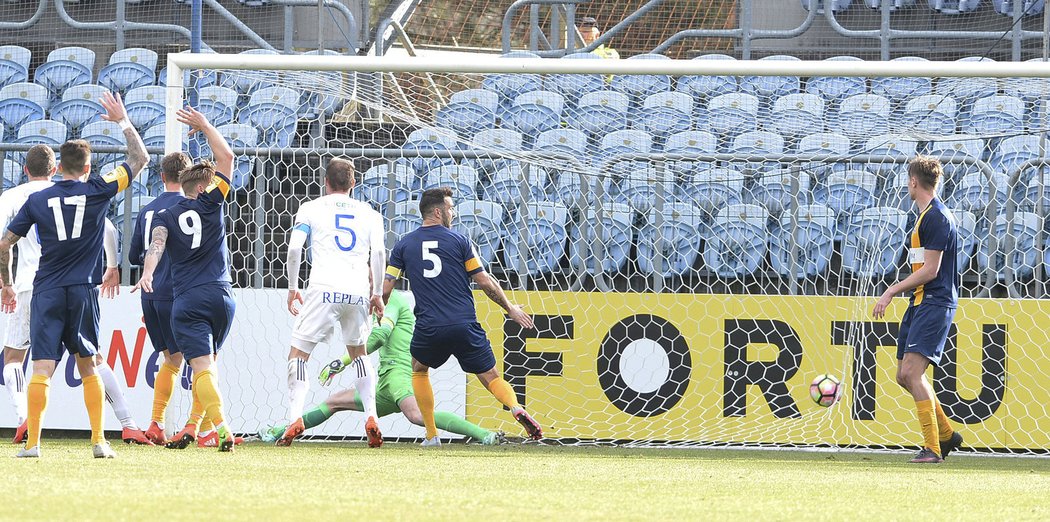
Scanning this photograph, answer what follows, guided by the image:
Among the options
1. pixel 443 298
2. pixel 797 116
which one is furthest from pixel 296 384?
pixel 797 116

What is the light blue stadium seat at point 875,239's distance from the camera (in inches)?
344

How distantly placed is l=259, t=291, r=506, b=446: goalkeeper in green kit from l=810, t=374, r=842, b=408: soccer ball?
2.12 m

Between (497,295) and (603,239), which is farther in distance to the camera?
(603,239)

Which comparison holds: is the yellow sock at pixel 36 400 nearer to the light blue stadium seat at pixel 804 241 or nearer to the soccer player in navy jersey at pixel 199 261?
the soccer player in navy jersey at pixel 199 261

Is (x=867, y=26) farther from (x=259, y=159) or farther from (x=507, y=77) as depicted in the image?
(x=259, y=159)

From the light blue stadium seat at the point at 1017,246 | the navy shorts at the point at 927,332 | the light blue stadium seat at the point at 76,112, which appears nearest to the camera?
the navy shorts at the point at 927,332

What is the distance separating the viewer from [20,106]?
11.5 meters

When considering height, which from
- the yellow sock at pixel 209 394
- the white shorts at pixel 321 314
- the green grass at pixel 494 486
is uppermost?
the white shorts at pixel 321 314

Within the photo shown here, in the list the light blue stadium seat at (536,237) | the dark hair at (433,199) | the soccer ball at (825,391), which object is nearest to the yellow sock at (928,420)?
the soccer ball at (825,391)

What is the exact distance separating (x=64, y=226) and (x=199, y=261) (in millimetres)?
887

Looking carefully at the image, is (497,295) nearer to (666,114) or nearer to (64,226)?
(64,226)

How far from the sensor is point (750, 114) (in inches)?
375

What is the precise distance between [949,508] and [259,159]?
5846mm

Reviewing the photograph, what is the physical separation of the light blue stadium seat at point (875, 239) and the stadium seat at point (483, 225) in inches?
99.3
